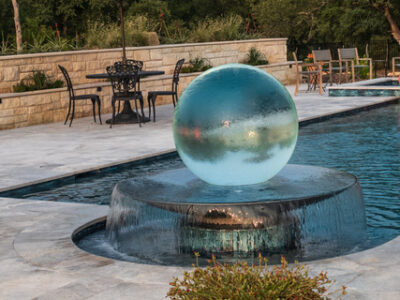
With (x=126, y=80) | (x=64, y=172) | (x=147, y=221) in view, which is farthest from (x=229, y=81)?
(x=126, y=80)

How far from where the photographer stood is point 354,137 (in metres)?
11.9

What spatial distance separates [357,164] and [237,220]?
4.34 m

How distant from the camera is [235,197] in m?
5.77

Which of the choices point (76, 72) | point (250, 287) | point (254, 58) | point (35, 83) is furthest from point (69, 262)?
point (254, 58)

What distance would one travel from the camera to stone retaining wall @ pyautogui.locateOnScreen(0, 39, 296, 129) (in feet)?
49.8

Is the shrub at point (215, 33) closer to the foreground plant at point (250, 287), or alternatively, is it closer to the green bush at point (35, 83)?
the green bush at point (35, 83)

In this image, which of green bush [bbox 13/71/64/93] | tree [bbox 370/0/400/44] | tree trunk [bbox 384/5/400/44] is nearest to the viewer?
green bush [bbox 13/71/64/93]

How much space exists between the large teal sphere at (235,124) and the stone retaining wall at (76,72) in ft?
31.8

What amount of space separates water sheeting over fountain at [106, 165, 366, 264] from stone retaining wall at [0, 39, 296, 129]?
371 inches

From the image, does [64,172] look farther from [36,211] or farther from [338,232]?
[338,232]

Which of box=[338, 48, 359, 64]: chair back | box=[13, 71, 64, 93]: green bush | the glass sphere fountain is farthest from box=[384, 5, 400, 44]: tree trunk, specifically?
the glass sphere fountain

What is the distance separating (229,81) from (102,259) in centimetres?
176

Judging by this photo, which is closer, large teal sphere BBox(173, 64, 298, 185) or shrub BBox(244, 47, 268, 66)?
large teal sphere BBox(173, 64, 298, 185)

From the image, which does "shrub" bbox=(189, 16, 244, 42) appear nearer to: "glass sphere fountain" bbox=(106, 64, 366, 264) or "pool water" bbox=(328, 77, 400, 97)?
"pool water" bbox=(328, 77, 400, 97)
